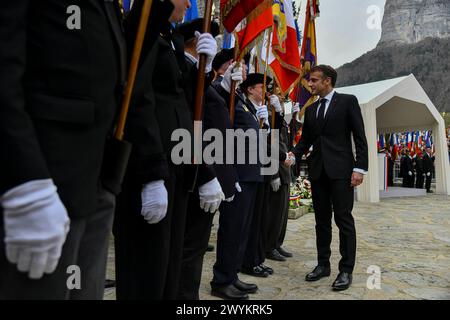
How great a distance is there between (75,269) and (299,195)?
27.4 ft

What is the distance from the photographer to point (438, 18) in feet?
309

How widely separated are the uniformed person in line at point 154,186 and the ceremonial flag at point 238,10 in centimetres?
178

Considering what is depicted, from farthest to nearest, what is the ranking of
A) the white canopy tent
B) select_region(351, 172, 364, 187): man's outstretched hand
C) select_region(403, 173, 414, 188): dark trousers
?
select_region(403, 173, 414, 188): dark trousers < the white canopy tent < select_region(351, 172, 364, 187): man's outstretched hand

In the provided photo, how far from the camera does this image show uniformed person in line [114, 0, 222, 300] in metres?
1.56

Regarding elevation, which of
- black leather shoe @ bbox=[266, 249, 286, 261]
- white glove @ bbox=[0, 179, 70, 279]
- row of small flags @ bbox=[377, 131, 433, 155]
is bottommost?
black leather shoe @ bbox=[266, 249, 286, 261]

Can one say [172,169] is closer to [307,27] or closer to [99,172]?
[99,172]

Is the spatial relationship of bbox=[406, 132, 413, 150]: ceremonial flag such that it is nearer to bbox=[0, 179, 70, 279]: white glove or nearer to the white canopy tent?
the white canopy tent

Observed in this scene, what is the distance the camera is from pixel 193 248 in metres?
2.21

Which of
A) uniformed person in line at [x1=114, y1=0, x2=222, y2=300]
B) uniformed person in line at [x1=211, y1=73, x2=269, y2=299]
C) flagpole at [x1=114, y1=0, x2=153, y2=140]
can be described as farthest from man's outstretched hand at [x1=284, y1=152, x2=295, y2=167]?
flagpole at [x1=114, y1=0, x2=153, y2=140]

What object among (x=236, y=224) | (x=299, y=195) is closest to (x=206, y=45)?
(x=236, y=224)

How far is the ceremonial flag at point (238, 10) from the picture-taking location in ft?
11.6

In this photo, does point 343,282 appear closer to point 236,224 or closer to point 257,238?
point 257,238

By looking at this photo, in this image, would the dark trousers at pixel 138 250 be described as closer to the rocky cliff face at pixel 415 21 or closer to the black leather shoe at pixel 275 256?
the black leather shoe at pixel 275 256

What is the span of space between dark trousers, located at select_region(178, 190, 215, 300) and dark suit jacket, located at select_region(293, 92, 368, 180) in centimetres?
166
